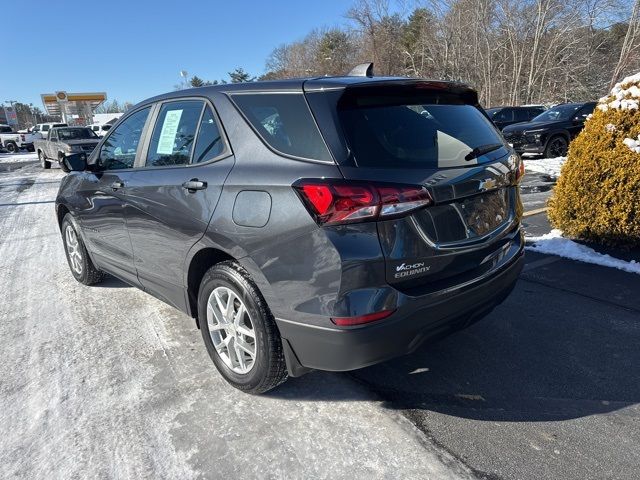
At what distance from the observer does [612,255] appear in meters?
4.79

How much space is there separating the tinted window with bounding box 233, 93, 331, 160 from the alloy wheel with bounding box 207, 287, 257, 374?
2.95 feet

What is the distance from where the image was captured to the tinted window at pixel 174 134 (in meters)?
3.02

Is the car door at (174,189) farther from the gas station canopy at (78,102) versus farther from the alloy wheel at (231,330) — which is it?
the gas station canopy at (78,102)

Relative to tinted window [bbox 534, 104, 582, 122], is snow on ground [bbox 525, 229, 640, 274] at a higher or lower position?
lower

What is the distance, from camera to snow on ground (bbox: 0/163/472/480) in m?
2.22

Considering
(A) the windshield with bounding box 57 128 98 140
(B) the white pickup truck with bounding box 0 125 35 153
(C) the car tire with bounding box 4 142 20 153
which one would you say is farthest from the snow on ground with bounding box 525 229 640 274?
(C) the car tire with bounding box 4 142 20 153

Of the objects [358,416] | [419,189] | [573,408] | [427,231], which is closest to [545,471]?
[573,408]

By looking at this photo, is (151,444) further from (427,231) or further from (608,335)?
(608,335)

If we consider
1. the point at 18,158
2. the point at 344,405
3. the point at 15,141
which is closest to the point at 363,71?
the point at 344,405

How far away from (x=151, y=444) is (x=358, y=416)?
1.11 m

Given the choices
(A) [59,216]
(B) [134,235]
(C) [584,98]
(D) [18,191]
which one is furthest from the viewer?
(C) [584,98]

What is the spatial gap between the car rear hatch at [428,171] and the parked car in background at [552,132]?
11.0 meters

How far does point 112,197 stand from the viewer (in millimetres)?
3730

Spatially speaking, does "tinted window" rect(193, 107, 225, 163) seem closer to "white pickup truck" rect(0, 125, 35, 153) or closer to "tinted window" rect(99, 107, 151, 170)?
"tinted window" rect(99, 107, 151, 170)
